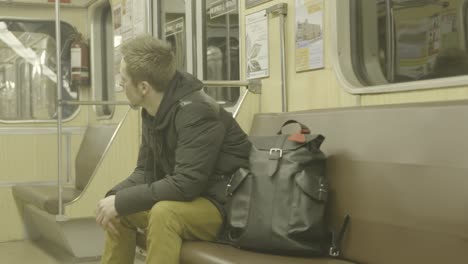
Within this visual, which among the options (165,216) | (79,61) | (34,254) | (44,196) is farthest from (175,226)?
(79,61)

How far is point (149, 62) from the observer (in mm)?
2865

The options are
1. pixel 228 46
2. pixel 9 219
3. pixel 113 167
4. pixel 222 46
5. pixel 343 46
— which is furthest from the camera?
pixel 9 219

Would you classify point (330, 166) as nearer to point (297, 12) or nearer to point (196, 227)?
point (196, 227)

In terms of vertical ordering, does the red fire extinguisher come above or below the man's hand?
above

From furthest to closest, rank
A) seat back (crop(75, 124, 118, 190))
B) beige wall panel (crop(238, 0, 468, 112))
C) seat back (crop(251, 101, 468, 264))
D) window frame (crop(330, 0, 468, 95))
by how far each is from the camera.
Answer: seat back (crop(75, 124, 118, 190)) → window frame (crop(330, 0, 468, 95)) → beige wall panel (crop(238, 0, 468, 112)) → seat back (crop(251, 101, 468, 264))

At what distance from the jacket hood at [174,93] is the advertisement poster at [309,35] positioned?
71 centimetres

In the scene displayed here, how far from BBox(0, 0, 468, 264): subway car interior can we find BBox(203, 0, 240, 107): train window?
0.01m

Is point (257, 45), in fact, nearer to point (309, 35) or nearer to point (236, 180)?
point (309, 35)

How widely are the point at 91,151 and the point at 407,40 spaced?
3.85 meters

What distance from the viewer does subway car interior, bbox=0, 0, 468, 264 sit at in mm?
2209

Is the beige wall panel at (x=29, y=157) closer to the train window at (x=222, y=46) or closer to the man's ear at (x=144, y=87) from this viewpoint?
the train window at (x=222, y=46)

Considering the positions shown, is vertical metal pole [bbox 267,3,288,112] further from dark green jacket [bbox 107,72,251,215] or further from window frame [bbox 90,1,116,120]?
window frame [bbox 90,1,116,120]

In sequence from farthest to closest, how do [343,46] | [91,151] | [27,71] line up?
[27,71] → [91,151] → [343,46]

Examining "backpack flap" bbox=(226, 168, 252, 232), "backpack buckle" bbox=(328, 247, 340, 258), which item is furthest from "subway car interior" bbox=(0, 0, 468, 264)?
"backpack flap" bbox=(226, 168, 252, 232)
